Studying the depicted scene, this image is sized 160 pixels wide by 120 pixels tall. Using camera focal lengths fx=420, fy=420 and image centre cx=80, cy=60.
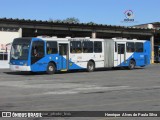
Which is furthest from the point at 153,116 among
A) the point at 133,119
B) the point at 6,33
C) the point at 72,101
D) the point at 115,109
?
the point at 6,33

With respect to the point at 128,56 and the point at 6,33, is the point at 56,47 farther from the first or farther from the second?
the point at 6,33

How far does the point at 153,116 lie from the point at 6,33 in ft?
114

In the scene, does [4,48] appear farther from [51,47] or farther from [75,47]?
[51,47]

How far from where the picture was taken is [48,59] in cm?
3234

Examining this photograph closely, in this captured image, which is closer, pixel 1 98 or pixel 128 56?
pixel 1 98

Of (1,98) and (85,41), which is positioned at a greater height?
(85,41)

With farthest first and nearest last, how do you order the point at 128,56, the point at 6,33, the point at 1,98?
the point at 6,33 → the point at 128,56 → the point at 1,98

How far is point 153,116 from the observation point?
34.7 feet

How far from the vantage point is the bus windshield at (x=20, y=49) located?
31.2 meters

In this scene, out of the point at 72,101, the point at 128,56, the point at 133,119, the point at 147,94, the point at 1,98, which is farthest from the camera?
the point at 128,56

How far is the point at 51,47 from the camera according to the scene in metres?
32.7

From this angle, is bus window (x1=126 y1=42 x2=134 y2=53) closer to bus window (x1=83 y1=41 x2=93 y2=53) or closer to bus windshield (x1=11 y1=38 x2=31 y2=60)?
bus window (x1=83 y1=41 x2=93 y2=53)

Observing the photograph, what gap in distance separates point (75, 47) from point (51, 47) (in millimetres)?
2860

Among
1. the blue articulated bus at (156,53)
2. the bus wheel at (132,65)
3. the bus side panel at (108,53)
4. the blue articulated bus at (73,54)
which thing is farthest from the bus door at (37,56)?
the blue articulated bus at (156,53)
